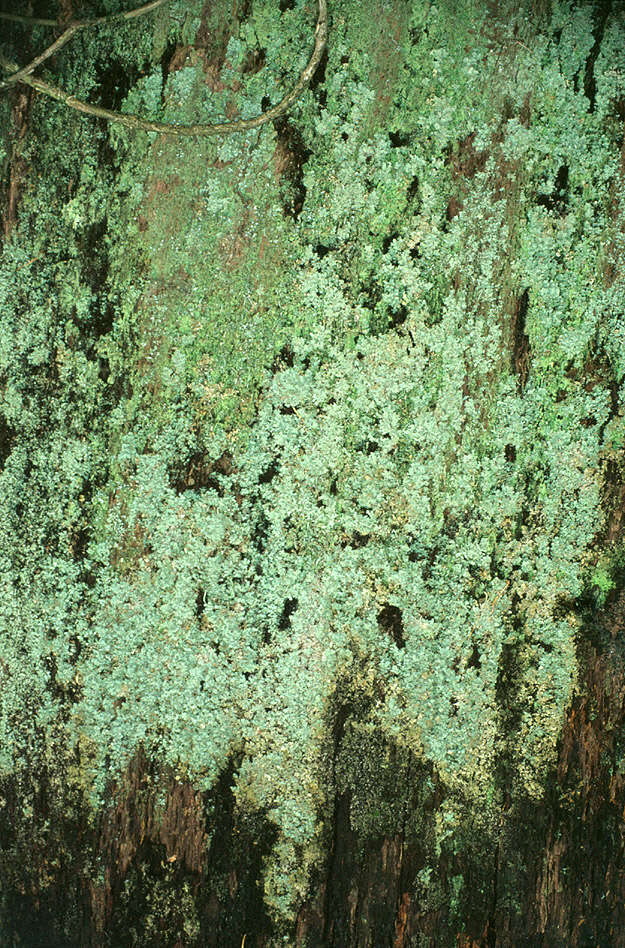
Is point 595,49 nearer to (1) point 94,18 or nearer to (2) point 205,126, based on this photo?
(2) point 205,126

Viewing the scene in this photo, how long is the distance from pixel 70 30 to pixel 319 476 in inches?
30.8

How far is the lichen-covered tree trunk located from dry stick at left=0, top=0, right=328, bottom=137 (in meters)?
0.02

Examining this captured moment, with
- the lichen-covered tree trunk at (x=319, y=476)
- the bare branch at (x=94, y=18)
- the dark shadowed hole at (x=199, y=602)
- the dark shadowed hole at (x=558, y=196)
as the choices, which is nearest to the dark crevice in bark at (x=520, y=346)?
the lichen-covered tree trunk at (x=319, y=476)

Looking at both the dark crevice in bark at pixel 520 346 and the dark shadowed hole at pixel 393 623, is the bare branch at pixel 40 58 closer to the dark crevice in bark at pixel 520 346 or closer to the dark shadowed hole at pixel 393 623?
the dark crevice in bark at pixel 520 346

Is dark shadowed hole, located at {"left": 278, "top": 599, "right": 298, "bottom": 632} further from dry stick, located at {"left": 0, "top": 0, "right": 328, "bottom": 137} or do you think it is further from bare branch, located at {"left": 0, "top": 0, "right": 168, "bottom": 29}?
bare branch, located at {"left": 0, "top": 0, "right": 168, "bottom": 29}

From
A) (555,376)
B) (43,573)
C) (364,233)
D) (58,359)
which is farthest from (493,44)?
(43,573)

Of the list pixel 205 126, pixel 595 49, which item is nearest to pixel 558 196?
pixel 595 49

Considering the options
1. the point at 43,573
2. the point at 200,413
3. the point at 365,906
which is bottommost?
the point at 365,906

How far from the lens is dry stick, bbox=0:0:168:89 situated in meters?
0.88

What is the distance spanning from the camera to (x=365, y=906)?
930 mm

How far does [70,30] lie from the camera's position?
88 centimetres

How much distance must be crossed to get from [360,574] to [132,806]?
1.75 ft

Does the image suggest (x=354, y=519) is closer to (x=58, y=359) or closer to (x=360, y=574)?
(x=360, y=574)

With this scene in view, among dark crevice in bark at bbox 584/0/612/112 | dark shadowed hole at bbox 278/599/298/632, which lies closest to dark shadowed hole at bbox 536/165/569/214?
dark crevice in bark at bbox 584/0/612/112
